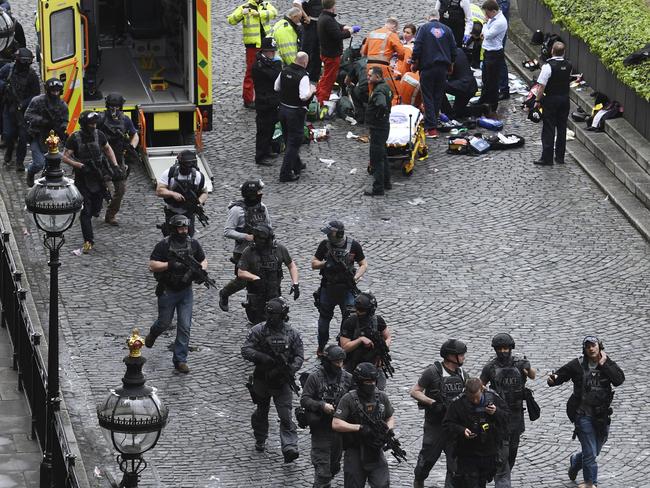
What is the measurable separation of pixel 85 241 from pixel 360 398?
666 cm

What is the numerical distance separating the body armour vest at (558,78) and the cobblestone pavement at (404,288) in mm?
1063

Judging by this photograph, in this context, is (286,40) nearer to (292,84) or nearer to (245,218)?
(292,84)

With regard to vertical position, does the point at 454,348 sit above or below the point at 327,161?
above

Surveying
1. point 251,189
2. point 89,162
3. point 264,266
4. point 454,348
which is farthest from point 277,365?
point 89,162

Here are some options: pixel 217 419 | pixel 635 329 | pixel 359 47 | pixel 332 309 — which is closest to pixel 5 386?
pixel 217 419

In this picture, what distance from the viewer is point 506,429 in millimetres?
14141

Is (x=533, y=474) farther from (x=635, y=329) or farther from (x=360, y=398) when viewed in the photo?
(x=635, y=329)

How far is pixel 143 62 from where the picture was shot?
24.6 m

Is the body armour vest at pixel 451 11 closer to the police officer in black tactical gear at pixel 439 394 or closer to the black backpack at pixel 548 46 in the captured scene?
the black backpack at pixel 548 46

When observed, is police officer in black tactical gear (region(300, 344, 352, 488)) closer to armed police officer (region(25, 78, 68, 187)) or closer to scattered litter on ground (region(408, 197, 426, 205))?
scattered litter on ground (region(408, 197, 426, 205))

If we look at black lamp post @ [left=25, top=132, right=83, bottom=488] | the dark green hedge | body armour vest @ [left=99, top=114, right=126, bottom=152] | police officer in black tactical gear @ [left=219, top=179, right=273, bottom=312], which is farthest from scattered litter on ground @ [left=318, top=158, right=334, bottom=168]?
black lamp post @ [left=25, top=132, right=83, bottom=488]

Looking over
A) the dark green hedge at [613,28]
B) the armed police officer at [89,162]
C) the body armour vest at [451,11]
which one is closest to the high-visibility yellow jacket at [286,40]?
the body armour vest at [451,11]

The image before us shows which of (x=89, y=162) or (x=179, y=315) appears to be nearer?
(x=179, y=315)

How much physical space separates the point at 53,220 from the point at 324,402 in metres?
2.76
